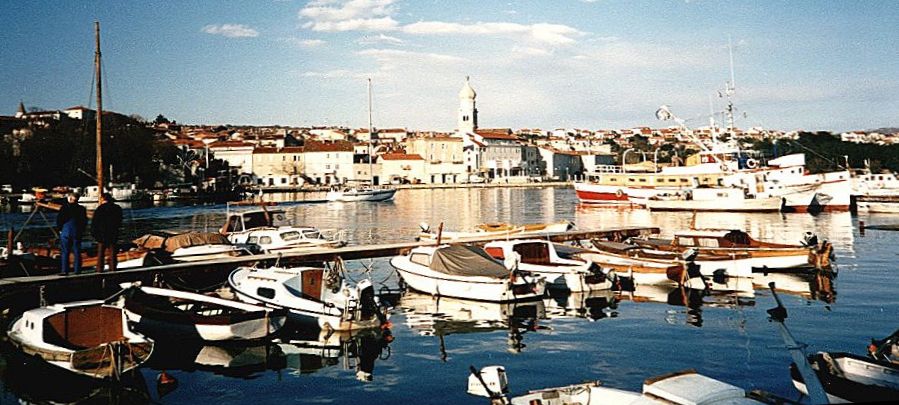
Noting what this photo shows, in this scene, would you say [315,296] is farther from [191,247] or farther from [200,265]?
[191,247]

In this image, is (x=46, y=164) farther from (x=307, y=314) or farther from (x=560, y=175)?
(x=560, y=175)

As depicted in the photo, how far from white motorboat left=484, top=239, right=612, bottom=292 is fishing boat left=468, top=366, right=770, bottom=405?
11413 millimetres

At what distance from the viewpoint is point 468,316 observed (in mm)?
18109

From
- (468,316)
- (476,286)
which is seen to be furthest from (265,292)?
(476,286)

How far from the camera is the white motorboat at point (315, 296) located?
52.0 feet

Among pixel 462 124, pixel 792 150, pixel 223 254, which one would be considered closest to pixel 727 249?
pixel 223 254

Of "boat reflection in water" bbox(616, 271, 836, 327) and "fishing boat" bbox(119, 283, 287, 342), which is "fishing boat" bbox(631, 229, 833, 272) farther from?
"fishing boat" bbox(119, 283, 287, 342)

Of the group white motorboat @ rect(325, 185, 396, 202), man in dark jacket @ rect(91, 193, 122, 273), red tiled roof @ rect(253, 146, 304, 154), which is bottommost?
white motorboat @ rect(325, 185, 396, 202)

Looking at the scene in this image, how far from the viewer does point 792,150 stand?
397ft

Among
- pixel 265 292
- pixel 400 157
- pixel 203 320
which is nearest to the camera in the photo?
pixel 203 320

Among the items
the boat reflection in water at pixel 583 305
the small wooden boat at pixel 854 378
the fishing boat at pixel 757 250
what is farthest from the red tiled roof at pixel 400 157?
the small wooden boat at pixel 854 378

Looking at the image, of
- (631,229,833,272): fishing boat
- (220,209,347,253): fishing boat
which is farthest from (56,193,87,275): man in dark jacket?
(631,229,833,272): fishing boat

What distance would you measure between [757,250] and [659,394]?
1784 centimetres

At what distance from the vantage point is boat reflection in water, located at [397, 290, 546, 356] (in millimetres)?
16337
